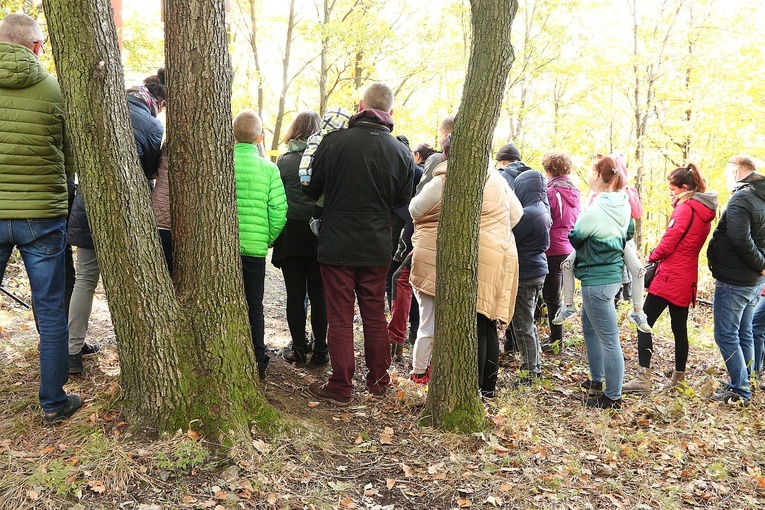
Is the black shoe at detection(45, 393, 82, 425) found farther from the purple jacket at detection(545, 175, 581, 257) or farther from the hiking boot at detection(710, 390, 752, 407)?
the hiking boot at detection(710, 390, 752, 407)

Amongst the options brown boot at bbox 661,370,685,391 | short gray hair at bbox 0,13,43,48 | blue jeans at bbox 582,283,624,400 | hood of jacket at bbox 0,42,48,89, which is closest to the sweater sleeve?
blue jeans at bbox 582,283,624,400

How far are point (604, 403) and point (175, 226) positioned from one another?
151 inches

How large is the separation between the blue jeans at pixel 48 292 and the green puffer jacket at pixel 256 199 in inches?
46.5

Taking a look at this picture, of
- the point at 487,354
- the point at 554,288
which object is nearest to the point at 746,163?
the point at 554,288

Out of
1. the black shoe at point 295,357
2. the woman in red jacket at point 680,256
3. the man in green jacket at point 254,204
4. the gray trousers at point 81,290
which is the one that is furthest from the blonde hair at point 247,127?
the woman in red jacket at point 680,256

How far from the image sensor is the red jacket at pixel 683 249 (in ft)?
16.8

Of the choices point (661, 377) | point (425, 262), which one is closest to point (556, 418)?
point (425, 262)

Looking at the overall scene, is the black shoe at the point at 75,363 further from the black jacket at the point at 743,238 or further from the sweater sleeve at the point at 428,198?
the black jacket at the point at 743,238

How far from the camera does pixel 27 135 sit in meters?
3.34

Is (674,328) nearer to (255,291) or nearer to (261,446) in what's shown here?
(255,291)

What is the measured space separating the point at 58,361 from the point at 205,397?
1.02 metres

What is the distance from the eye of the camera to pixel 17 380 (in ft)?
Answer: 13.4

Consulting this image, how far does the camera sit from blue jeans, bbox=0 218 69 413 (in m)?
3.44

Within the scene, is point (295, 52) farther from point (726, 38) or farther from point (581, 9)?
point (726, 38)
